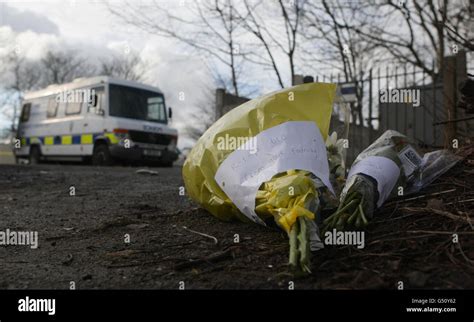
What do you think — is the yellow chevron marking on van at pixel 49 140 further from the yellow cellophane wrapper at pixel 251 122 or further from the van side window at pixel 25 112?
the yellow cellophane wrapper at pixel 251 122

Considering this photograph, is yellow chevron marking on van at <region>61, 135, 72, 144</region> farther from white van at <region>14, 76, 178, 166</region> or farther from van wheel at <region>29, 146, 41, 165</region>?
van wheel at <region>29, 146, 41, 165</region>

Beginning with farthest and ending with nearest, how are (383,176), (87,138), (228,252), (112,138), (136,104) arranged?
(136,104) → (87,138) → (112,138) → (383,176) → (228,252)

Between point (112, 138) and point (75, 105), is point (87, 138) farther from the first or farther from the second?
point (75, 105)

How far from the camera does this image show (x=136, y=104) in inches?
534

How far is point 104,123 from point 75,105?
1.63m

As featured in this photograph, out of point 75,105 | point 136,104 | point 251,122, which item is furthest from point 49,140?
point 251,122

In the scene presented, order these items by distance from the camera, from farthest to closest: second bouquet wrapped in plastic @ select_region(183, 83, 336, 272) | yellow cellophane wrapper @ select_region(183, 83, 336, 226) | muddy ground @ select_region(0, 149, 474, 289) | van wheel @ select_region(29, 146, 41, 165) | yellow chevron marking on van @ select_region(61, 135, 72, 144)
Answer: van wheel @ select_region(29, 146, 41, 165)
yellow chevron marking on van @ select_region(61, 135, 72, 144)
yellow cellophane wrapper @ select_region(183, 83, 336, 226)
second bouquet wrapped in plastic @ select_region(183, 83, 336, 272)
muddy ground @ select_region(0, 149, 474, 289)

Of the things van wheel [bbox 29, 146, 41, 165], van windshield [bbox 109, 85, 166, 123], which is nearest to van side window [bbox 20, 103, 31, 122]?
van wheel [bbox 29, 146, 41, 165]

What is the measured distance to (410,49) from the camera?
9.93 meters

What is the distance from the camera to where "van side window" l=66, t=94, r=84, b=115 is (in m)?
13.5

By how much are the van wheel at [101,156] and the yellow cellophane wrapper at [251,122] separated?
33.0ft

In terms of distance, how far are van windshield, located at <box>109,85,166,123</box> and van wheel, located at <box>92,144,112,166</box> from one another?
3.29 ft

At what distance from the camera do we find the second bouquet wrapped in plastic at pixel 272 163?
2.32 m

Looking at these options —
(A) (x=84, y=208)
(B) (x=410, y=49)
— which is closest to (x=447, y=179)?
(A) (x=84, y=208)
